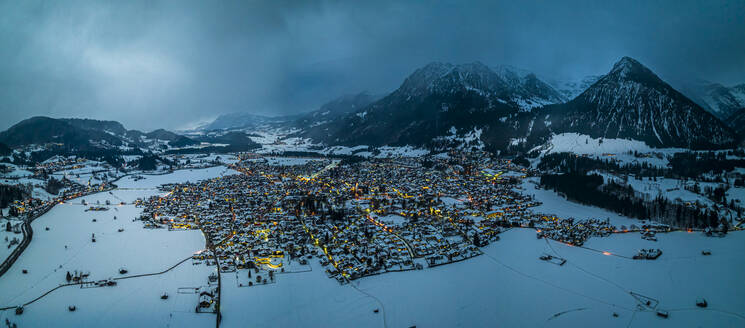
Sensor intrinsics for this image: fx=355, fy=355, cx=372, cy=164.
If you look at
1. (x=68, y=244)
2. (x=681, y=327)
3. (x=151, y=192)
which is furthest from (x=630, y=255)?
(x=151, y=192)

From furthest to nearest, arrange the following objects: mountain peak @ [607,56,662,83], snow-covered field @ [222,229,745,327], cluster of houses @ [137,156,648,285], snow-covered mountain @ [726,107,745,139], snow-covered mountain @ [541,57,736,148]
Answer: mountain peak @ [607,56,662,83], snow-covered mountain @ [726,107,745,139], snow-covered mountain @ [541,57,736,148], cluster of houses @ [137,156,648,285], snow-covered field @ [222,229,745,327]

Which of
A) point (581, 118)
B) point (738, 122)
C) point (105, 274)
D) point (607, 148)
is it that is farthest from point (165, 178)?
point (738, 122)

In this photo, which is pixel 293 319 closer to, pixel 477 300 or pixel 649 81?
pixel 477 300

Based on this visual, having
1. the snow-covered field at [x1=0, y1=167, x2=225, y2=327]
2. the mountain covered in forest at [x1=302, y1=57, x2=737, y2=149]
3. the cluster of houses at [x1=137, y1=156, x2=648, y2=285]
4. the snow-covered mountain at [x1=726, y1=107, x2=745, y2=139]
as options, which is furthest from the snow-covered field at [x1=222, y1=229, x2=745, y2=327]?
the snow-covered mountain at [x1=726, y1=107, x2=745, y2=139]

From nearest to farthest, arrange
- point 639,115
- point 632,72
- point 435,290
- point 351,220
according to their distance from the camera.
Result: point 435,290 < point 351,220 < point 639,115 < point 632,72

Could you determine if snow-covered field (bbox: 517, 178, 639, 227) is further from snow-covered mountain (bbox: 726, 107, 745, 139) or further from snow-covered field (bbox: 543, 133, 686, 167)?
snow-covered mountain (bbox: 726, 107, 745, 139)

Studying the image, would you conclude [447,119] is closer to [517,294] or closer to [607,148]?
[607,148]

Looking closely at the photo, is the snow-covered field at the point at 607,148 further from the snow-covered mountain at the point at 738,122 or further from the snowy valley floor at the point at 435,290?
the snowy valley floor at the point at 435,290
